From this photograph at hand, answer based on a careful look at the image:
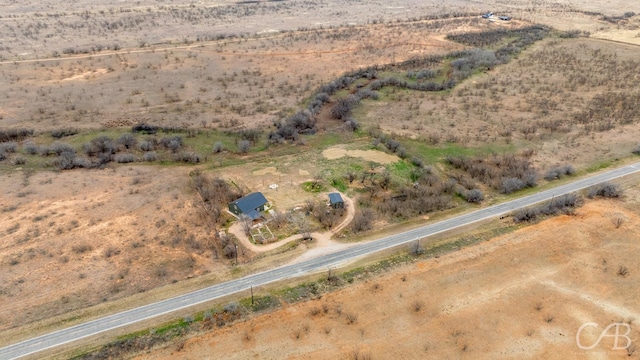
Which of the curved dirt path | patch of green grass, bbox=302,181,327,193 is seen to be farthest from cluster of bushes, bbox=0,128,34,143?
patch of green grass, bbox=302,181,327,193

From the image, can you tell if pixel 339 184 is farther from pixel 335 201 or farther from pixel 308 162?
pixel 308 162

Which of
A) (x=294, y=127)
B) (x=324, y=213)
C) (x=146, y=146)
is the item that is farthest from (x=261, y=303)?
(x=294, y=127)

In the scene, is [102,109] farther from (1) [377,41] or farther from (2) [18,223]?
(1) [377,41]

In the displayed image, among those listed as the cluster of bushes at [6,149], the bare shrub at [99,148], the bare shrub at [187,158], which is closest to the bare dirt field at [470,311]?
the bare shrub at [187,158]

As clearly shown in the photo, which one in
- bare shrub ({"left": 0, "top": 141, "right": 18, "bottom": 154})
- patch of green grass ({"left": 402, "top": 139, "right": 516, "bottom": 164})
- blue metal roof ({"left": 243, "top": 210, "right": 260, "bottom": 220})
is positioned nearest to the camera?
blue metal roof ({"left": 243, "top": 210, "right": 260, "bottom": 220})

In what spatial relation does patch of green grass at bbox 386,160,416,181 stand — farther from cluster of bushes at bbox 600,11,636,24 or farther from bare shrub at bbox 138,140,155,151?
cluster of bushes at bbox 600,11,636,24

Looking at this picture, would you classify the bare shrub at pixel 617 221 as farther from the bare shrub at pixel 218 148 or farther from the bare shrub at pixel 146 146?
the bare shrub at pixel 146 146
